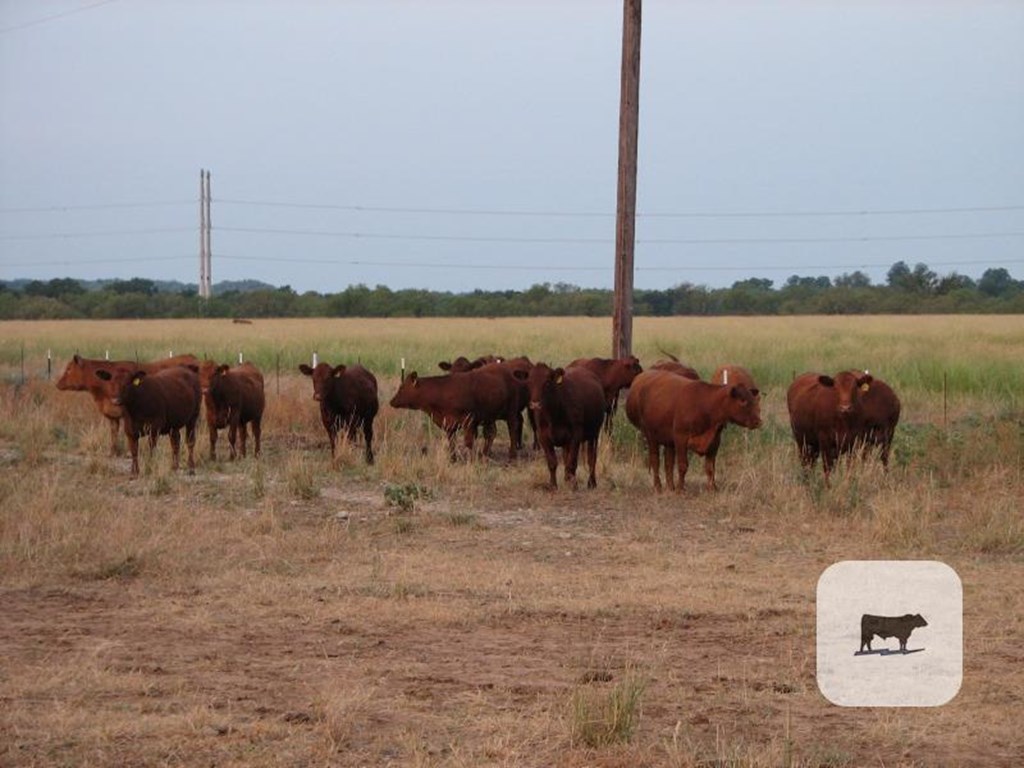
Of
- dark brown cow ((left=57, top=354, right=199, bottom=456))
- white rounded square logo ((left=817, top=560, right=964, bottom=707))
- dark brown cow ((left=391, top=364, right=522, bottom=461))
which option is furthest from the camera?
dark brown cow ((left=57, top=354, right=199, bottom=456))

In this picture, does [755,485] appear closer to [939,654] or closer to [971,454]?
[971,454]

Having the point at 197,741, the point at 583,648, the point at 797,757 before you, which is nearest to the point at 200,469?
the point at 583,648

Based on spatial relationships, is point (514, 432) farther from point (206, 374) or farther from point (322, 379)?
point (206, 374)

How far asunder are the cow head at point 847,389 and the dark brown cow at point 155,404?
24.3 feet

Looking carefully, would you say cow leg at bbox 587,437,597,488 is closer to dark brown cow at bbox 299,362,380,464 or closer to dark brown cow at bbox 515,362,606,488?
dark brown cow at bbox 515,362,606,488

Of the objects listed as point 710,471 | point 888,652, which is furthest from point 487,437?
point 888,652

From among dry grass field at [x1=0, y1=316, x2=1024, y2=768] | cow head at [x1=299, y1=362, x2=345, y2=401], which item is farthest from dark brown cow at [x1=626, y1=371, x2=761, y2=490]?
cow head at [x1=299, y1=362, x2=345, y2=401]

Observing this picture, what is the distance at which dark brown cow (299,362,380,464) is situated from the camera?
733 inches

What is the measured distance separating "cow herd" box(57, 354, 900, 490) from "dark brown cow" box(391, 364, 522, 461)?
0.04ft

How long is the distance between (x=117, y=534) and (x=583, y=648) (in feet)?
15.9

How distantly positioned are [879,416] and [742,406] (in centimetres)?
211

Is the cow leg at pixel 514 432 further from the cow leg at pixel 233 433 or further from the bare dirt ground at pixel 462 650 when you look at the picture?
the bare dirt ground at pixel 462 650

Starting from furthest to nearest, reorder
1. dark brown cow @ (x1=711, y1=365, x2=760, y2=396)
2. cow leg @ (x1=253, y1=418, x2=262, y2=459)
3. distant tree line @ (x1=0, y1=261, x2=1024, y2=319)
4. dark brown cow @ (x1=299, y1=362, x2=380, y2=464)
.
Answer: distant tree line @ (x1=0, y1=261, x2=1024, y2=319) → dark brown cow @ (x1=711, y1=365, x2=760, y2=396) → cow leg @ (x1=253, y1=418, x2=262, y2=459) → dark brown cow @ (x1=299, y1=362, x2=380, y2=464)

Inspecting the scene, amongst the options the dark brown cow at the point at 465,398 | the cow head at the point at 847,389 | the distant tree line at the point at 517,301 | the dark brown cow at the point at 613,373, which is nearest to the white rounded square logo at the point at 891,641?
the cow head at the point at 847,389
